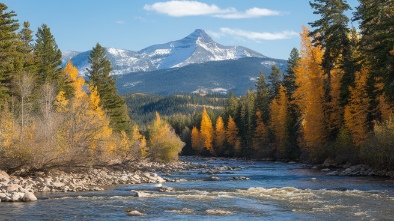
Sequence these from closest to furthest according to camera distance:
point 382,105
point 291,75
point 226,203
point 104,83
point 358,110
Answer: point 226,203, point 382,105, point 358,110, point 104,83, point 291,75

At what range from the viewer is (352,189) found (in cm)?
3244

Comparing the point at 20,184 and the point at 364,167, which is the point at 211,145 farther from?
the point at 20,184

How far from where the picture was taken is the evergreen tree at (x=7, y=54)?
46688 mm

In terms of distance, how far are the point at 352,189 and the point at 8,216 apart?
21.3 m

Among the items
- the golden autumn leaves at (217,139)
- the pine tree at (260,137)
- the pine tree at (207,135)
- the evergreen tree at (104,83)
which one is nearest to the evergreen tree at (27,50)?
the evergreen tree at (104,83)

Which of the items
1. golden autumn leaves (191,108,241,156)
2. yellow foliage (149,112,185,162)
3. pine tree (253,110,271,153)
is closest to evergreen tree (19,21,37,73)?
yellow foliage (149,112,185,162)

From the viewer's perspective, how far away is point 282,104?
78250 millimetres

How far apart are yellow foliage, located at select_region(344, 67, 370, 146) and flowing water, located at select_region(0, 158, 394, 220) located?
1294 centimetres

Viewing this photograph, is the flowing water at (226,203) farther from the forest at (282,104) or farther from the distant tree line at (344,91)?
the distant tree line at (344,91)

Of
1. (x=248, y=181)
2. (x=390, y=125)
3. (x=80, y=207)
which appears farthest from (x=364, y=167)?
(x=80, y=207)

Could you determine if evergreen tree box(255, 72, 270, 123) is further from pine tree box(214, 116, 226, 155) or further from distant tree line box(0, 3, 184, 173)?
distant tree line box(0, 3, 184, 173)

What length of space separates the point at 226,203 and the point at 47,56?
142ft

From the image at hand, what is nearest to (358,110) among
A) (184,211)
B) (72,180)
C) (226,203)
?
(226,203)

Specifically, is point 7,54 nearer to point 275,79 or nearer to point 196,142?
point 275,79
